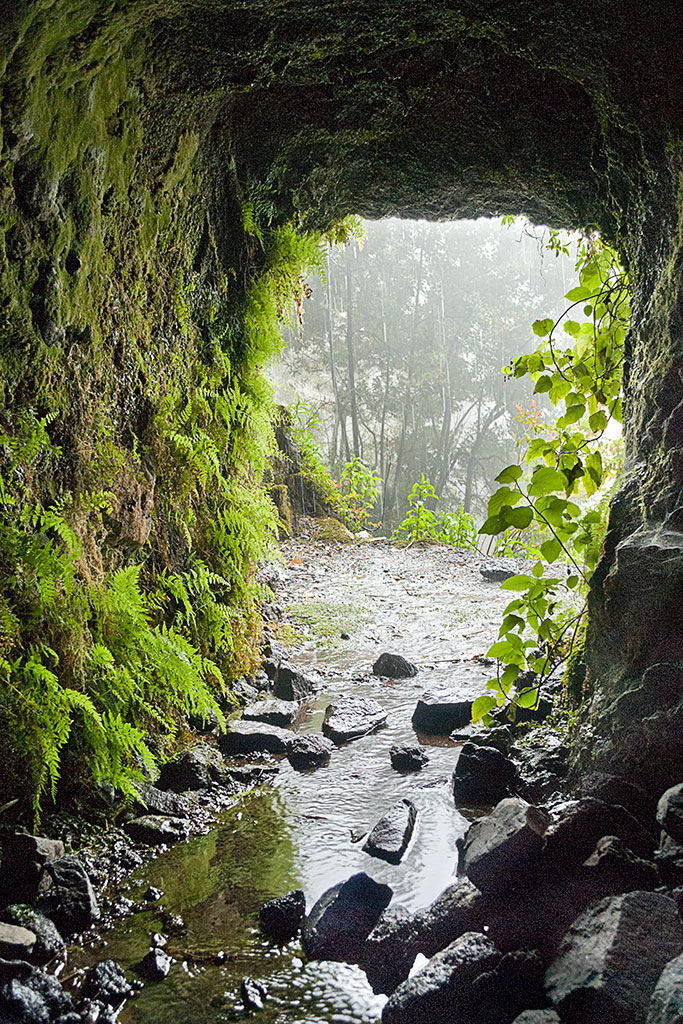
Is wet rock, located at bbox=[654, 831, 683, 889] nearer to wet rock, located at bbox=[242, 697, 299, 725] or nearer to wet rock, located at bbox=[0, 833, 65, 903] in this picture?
wet rock, located at bbox=[0, 833, 65, 903]

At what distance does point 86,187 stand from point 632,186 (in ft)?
8.58

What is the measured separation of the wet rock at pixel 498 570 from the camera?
942 centimetres

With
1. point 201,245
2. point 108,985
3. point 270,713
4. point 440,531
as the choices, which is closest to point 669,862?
point 108,985

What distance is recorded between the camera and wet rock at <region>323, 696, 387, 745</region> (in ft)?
15.0

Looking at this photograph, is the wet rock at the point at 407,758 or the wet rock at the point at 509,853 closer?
the wet rock at the point at 509,853

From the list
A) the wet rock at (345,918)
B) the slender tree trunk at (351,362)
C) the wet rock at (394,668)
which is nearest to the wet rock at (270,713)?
the wet rock at (394,668)

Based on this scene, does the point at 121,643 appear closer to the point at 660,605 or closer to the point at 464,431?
the point at 660,605

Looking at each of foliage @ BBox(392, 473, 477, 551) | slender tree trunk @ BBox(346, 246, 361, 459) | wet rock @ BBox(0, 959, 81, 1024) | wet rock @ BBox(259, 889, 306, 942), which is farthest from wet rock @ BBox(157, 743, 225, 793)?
slender tree trunk @ BBox(346, 246, 361, 459)

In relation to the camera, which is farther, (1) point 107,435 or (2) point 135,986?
(1) point 107,435

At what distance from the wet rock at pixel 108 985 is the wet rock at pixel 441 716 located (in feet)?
8.62

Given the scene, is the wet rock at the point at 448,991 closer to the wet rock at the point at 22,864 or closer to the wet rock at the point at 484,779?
the wet rock at the point at 484,779

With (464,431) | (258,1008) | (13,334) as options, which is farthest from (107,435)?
(464,431)

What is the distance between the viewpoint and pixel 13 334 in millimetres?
2820

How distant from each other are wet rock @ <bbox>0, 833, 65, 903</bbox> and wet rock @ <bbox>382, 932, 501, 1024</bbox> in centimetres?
147
